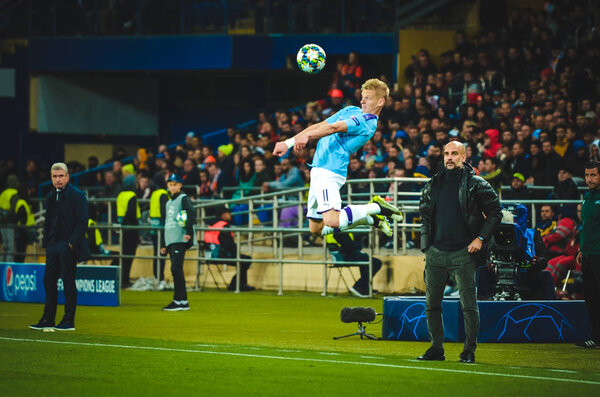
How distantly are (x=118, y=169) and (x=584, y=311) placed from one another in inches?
675

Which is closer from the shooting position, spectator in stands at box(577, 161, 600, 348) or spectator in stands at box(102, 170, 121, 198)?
spectator in stands at box(577, 161, 600, 348)

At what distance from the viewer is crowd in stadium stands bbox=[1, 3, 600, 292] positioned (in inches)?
792

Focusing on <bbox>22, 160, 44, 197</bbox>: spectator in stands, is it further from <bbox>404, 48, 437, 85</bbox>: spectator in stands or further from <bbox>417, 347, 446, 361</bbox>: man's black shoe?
<bbox>417, 347, 446, 361</bbox>: man's black shoe

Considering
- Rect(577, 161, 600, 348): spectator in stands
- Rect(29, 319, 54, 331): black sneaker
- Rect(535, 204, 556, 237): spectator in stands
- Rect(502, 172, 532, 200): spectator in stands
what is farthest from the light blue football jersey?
Rect(502, 172, 532, 200): spectator in stands

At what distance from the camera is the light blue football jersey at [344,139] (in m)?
10.9

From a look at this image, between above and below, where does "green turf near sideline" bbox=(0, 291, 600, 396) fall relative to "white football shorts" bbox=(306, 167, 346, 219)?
below

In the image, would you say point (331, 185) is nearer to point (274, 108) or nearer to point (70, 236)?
point (70, 236)

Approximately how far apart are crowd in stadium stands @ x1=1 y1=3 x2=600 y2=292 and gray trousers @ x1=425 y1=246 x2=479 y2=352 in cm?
692

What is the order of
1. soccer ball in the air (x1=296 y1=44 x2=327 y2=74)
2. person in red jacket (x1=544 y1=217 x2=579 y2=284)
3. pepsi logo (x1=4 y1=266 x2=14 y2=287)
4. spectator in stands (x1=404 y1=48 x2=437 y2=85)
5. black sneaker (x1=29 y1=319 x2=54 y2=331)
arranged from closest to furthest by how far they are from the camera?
soccer ball in the air (x1=296 y1=44 x2=327 y2=74) < black sneaker (x1=29 y1=319 x2=54 y2=331) < person in red jacket (x1=544 y1=217 x2=579 y2=284) < pepsi logo (x1=4 y1=266 x2=14 y2=287) < spectator in stands (x1=404 y1=48 x2=437 y2=85)

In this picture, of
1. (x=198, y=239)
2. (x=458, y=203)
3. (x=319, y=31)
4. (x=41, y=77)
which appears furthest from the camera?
(x=41, y=77)

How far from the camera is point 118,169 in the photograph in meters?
28.1

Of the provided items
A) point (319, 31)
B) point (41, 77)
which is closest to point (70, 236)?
point (319, 31)

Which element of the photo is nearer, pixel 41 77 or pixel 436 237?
pixel 436 237

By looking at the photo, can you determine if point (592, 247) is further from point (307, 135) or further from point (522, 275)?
point (307, 135)
